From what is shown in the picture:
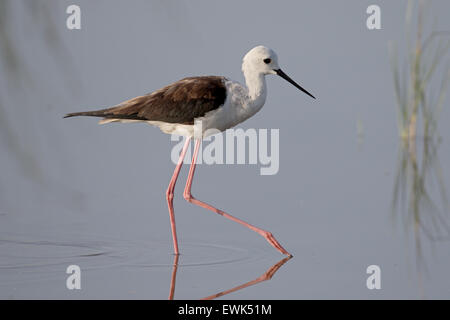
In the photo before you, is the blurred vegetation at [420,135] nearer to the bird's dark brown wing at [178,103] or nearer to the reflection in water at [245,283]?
the reflection in water at [245,283]

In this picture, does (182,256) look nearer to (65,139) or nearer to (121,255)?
(121,255)

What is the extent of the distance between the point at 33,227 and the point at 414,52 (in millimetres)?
4654

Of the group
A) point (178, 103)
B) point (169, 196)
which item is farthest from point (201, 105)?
point (169, 196)

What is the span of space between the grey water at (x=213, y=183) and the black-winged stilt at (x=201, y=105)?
0.63 meters

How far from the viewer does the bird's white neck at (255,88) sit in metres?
6.82

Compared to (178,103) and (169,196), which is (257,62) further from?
(169,196)

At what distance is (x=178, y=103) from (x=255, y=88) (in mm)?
636

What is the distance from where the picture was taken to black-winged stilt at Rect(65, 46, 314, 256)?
671 centimetres

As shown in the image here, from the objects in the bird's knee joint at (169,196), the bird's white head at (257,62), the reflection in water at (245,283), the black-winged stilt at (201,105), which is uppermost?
the bird's white head at (257,62)

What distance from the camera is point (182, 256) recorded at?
5.89 m

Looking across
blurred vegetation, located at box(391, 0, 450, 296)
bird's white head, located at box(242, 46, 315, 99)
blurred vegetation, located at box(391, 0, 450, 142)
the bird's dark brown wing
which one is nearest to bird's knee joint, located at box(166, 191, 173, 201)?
the bird's dark brown wing

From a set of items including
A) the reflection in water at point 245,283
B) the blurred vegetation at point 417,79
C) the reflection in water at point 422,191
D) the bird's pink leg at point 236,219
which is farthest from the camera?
the blurred vegetation at point 417,79

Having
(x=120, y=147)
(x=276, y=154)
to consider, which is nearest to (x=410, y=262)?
(x=276, y=154)

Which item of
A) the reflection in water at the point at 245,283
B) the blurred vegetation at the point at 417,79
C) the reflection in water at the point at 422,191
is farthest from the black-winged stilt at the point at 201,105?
the blurred vegetation at the point at 417,79
